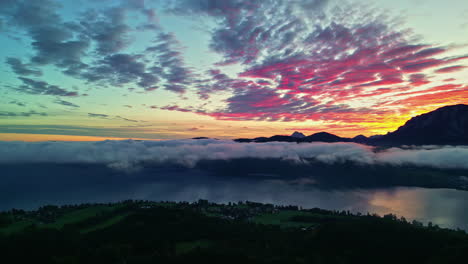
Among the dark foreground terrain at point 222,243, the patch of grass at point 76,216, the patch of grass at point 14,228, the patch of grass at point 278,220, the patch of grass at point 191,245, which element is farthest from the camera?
the patch of grass at point 76,216

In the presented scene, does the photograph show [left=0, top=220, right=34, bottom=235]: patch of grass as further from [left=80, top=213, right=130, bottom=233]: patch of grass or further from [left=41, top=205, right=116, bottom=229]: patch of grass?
[left=80, top=213, right=130, bottom=233]: patch of grass

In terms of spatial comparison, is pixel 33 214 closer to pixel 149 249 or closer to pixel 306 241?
pixel 149 249

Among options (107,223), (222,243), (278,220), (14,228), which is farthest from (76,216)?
(278,220)

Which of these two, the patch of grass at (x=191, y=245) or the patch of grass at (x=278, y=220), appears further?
the patch of grass at (x=278, y=220)

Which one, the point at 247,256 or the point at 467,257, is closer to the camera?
the point at 467,257

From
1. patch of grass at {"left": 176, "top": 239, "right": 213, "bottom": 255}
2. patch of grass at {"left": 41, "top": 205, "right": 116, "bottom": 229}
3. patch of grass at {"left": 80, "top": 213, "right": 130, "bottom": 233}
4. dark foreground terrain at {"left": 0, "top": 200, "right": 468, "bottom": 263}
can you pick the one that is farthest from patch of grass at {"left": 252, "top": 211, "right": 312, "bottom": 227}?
patch of grass at {"left": 41, "top": 205, "right": 116, "bottom": 229}

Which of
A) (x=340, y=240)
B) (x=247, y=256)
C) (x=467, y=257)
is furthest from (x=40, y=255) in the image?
(x=467, y=257)

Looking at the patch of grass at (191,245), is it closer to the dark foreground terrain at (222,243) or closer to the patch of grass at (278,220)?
Result: the dark foreground terrain at (222,243)

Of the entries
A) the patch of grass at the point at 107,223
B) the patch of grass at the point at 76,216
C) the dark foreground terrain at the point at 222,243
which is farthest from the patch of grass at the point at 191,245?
the patch of grass at the point at 76,216
